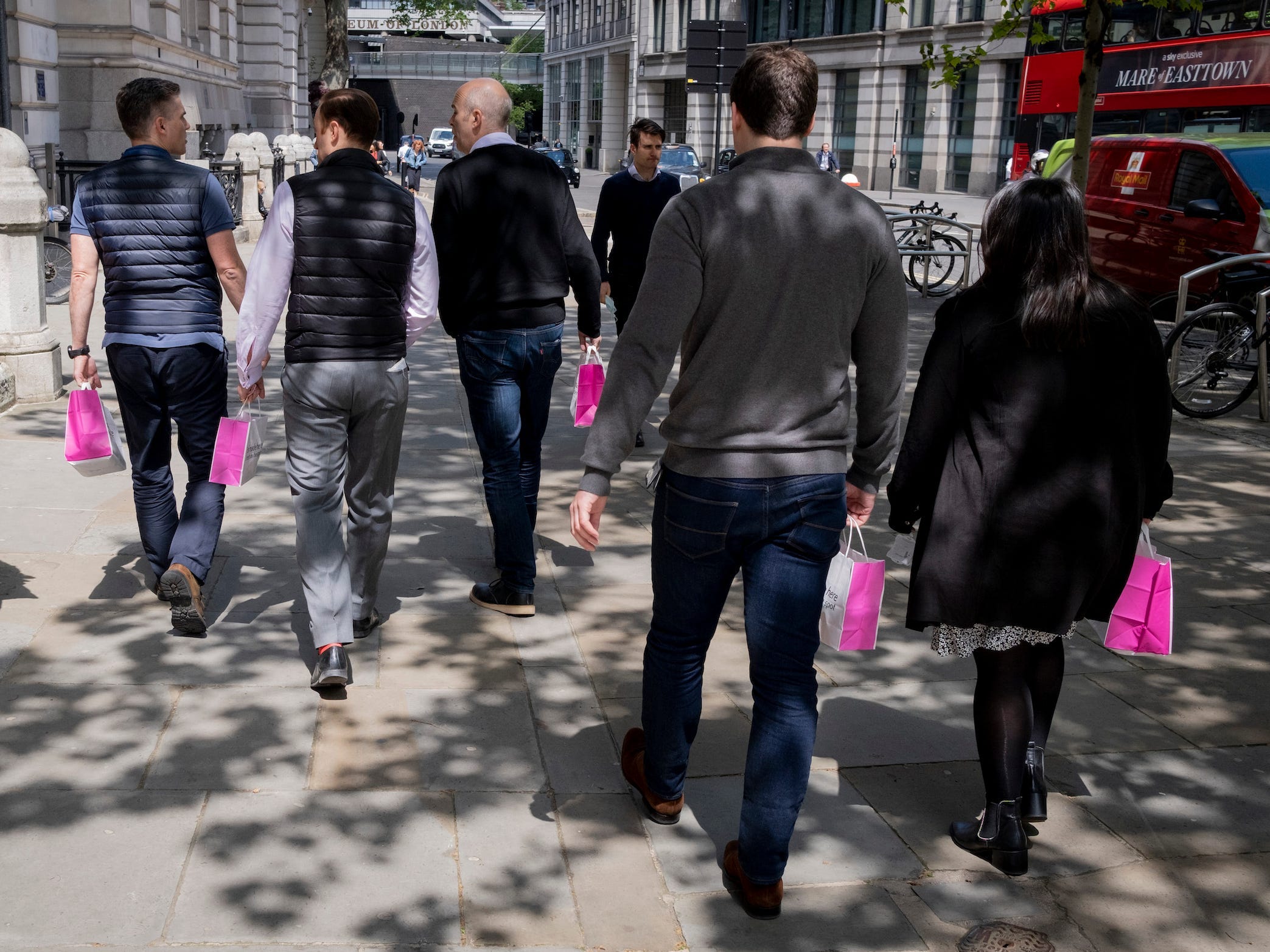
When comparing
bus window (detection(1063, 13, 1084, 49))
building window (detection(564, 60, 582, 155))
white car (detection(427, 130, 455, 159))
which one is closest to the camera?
bus window (detection(1063, 13, 1084, 49))

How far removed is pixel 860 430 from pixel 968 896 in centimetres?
120

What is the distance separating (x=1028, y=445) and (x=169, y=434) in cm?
311

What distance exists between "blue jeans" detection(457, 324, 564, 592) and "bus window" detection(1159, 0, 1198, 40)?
57.1 ft

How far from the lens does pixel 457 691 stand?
4.35 m

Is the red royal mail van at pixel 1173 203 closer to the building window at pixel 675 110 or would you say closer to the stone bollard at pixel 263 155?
the stone bollard at pixel 263 155

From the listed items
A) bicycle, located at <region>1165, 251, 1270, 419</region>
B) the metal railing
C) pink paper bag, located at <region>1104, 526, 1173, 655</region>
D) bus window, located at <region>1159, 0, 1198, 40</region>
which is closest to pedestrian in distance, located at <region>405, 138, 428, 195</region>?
bus window, located at <region>1159, 0, 1198, 40</region>

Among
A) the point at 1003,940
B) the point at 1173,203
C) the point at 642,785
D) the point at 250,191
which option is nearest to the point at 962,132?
the point at 250,191

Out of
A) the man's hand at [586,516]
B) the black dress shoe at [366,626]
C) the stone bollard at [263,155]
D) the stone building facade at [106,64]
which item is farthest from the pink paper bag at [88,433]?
the stone bollard at [263,155]

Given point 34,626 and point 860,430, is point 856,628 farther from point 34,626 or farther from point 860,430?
point 34,626

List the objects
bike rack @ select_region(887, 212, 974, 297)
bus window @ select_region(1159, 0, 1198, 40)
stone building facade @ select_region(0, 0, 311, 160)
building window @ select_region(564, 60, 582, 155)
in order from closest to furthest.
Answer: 1. bike rack @ select_region(887, 212, 974, 297)
2. stone building facade @ select_region(0, 0, 311, 160)
3. bus window @ select_region(1159, 0, 1198, 40)
4. building window @ select_region(564, 60, 582, 155)

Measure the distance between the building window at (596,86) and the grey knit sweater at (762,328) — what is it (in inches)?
2927

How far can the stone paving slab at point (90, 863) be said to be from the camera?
2941 millimetres

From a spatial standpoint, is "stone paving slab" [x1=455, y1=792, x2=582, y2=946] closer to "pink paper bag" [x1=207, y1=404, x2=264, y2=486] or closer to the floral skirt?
the floral skirt

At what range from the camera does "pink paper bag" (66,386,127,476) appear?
483cm
